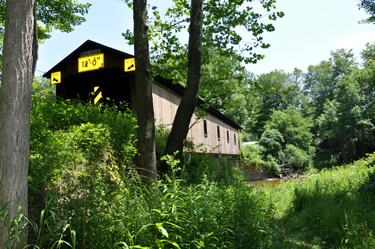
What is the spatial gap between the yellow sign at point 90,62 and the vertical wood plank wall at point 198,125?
7.06ft

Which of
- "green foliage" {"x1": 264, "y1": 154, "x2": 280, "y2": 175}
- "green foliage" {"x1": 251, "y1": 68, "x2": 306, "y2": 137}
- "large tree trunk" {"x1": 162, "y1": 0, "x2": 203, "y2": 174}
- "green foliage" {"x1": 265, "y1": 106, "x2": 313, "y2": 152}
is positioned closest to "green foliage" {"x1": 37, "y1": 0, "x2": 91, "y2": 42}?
"large tree trunk" {"x1": 162, "y1": 0, "x2": 203, "y2": 174}

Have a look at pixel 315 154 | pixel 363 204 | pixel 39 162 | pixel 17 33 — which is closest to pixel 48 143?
pixel 39 162

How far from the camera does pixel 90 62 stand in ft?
35.4

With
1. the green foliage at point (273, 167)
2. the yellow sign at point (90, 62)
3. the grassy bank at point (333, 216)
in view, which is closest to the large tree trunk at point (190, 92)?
the grassy bank at point (333, 216)

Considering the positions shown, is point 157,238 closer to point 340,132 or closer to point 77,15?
point 77,15

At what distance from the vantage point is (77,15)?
16.1m

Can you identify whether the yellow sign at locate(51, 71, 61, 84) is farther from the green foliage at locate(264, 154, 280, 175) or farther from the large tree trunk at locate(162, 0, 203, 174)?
the green foliage at locate(264, 154, 280, 175)

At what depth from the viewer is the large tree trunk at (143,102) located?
5.43 metres

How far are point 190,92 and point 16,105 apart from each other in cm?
427

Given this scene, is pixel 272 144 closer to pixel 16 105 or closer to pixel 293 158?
Result: pixel 293 158

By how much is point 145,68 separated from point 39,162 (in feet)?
9.07

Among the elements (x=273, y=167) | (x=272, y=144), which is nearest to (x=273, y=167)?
(x=273, y=167)

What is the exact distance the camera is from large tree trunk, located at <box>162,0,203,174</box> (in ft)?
21.6

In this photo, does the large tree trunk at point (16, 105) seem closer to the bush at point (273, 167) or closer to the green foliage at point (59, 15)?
the green foliage at point (59, 15)
